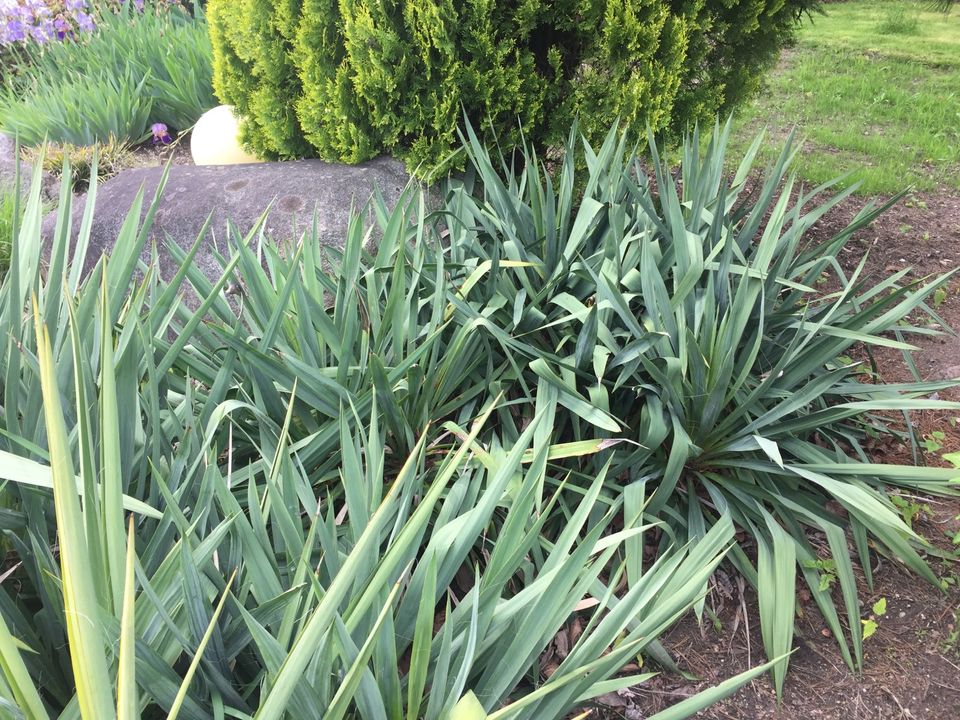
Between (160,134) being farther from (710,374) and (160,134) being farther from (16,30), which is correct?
(710,374)

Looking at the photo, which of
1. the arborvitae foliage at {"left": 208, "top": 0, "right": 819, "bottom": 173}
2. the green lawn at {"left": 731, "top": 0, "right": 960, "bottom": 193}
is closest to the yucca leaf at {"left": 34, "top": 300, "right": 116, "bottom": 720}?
the arborvitae foliage at {"left": 208, "top": 0, "right": 819, "bottom": 173}

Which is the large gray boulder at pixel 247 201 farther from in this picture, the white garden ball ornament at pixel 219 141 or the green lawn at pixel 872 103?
the green lawn at pixel 872 103

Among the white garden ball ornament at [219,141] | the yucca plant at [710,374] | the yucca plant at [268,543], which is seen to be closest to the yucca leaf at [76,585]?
the yucca plant at [268,543]

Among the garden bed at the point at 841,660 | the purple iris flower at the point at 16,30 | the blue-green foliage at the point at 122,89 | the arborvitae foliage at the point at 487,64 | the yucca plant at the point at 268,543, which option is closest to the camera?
the yucca plant at the point at 268,543

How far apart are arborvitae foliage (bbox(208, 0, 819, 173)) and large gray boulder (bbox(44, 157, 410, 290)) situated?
16 centimetres

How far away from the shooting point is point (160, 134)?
4.10 metres

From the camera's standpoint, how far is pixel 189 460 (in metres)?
1.44

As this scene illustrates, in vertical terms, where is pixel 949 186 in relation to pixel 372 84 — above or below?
below

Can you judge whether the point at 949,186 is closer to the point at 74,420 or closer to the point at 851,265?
the point at 851,265

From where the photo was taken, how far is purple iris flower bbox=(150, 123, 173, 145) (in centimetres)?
409

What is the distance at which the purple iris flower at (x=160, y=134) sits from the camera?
4090mm

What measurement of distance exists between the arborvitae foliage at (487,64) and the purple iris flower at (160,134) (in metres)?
1.19

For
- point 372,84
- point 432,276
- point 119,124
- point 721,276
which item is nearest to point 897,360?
point 721,276

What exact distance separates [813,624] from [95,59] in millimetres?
5099
